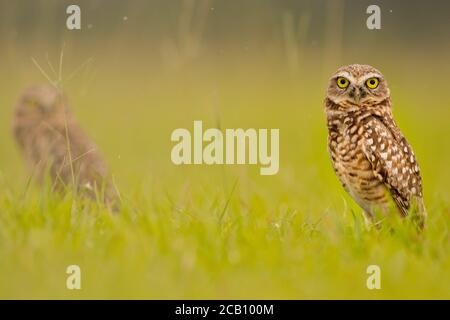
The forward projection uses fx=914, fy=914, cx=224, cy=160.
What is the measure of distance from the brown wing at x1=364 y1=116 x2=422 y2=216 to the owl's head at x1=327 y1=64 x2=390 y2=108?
0.13m

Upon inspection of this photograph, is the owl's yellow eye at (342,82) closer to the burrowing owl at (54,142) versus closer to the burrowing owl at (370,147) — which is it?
the burrowing owl at (370,147)


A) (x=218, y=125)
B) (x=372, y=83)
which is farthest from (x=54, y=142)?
(x=372, y=83)

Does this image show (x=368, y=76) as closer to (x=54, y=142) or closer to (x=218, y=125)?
(x=218, y=125)

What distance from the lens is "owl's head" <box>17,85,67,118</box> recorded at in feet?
24.7

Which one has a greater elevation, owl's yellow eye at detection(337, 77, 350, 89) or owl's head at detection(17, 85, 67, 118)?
owl's head at detection(17, 85, 67, 118)

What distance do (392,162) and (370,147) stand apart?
146 millimetres

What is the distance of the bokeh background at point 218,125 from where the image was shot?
4125 millimetres

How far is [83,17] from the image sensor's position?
14.0 m

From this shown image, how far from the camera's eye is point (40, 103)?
7.59 m

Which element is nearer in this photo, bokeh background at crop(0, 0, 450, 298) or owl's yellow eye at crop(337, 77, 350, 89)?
bokeh background at crop(0, 0, 450, 298)

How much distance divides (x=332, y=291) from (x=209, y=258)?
62 centimetres

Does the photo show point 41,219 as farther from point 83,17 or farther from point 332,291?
point 83,17

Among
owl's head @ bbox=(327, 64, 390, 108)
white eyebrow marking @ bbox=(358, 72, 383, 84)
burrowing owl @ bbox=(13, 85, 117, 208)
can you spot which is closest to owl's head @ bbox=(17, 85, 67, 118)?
burrowing owl @ bbox=(13, 85, 117, 208)

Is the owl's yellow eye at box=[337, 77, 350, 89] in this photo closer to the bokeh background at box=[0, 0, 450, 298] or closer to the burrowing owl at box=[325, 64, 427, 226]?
the burrowing owl at box=[325, 64, 427, 226]
